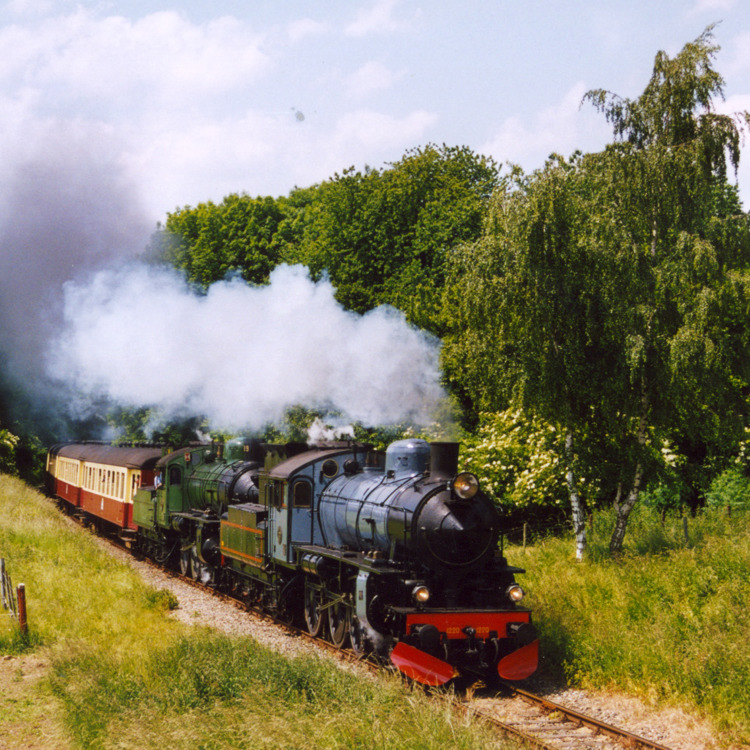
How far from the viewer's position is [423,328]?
25.3 metres

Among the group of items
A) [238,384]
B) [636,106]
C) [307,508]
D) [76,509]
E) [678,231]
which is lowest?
[76,509]

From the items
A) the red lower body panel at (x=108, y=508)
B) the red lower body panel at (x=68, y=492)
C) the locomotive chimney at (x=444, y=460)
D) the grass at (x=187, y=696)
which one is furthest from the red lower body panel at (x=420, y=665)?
the red lower body panel at (x=68, y=492)

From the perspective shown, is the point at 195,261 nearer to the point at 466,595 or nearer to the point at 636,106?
the point at 636,106

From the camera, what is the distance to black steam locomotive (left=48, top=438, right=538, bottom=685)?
10742 mm

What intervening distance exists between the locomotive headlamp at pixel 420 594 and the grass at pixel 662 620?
92.0 inches

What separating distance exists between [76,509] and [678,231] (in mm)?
28406

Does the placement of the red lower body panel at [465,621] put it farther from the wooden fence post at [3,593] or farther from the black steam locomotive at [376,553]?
the wooden fence post at [3,593]

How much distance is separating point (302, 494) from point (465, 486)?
13.2ft

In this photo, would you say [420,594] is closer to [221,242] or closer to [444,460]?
[444,460]

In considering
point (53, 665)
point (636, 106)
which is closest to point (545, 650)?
point (53, 665)

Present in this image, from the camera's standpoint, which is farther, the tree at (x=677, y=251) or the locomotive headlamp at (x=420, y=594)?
the tree at (x=677, y=251)

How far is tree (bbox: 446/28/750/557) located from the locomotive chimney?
184 inches

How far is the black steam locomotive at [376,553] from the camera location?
35.2ft

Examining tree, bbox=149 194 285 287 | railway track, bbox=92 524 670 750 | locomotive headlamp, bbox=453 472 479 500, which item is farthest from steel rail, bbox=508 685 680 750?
tree, bbox=149 194 285 287
